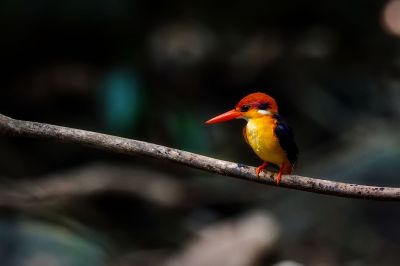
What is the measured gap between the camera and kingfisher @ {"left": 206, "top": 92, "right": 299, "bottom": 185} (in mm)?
2467

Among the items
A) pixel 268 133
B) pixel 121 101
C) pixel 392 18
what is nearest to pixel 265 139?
pixel 268 133

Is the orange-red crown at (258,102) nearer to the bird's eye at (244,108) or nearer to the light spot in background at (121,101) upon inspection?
the bird's eye at (244,108)

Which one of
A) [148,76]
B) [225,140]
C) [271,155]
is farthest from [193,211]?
[271,155]

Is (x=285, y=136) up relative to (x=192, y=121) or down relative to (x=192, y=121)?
down

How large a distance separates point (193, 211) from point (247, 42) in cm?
186

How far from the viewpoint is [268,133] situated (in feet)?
8.55

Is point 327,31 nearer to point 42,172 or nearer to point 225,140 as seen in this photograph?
A: point 225,140

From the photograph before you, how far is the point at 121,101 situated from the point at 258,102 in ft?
13.4

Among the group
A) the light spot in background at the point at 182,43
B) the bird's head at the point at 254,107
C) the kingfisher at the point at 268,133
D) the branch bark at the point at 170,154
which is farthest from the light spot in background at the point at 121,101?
the branch bark at the point at 170,154

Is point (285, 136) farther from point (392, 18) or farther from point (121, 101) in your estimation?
point (392, 18)

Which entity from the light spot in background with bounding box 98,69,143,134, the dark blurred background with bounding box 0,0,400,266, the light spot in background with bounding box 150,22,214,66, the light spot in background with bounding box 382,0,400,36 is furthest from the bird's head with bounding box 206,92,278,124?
the light spot in background with bounding box 382,0,400,36

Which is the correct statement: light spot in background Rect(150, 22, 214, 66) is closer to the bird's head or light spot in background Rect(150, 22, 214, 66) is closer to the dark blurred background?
the dark blurred background

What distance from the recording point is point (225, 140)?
24.5 feet

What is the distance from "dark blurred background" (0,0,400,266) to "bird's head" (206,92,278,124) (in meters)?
2.94
